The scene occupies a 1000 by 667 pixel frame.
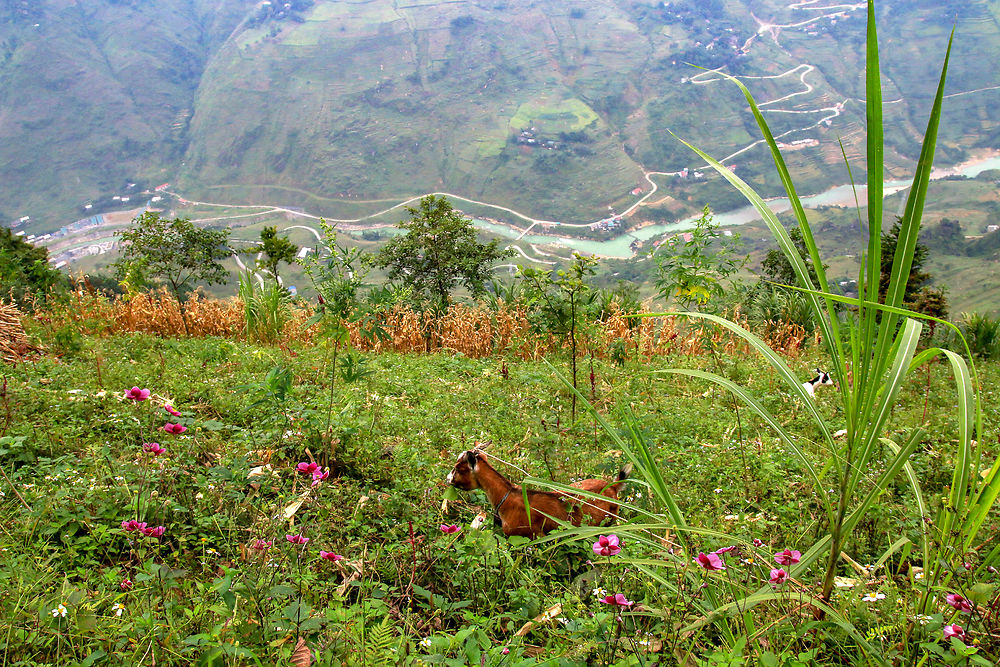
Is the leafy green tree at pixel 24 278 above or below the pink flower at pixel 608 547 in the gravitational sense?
below

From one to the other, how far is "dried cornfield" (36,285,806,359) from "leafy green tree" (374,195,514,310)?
4.48 meters

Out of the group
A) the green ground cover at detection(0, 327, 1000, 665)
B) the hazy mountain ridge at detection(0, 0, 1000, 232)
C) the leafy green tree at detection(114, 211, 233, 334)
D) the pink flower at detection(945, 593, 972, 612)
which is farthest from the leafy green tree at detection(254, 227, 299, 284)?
the hazy mountain ridge at detection(0, 0, 1000, 232)

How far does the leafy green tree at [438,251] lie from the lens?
→ 12438mm

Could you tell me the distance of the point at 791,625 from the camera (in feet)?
4.33

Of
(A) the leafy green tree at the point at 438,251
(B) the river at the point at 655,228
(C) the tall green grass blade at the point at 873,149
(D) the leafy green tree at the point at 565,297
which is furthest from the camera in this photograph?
(B) the river at the point at 655,228

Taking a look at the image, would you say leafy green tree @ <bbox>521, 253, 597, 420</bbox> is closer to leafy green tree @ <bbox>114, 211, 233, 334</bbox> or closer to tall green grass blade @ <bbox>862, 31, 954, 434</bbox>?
tall green grass blade @ <bbox>862, 31, 954, 434</bbox>

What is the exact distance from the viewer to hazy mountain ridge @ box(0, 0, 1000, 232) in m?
105

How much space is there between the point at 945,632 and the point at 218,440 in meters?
2.85

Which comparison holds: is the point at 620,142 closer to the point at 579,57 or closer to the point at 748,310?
the point at 579,57

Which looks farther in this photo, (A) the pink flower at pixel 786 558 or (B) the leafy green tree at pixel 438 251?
(B) the leafy green tree at pixel 438 251

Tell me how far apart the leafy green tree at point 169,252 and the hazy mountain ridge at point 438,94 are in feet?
282

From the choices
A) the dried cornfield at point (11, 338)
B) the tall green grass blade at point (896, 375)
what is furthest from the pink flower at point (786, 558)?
the dried cornfield at point (11, 338)

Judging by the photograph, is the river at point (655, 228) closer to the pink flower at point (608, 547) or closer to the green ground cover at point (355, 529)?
the green ground cover at point (355, 529)

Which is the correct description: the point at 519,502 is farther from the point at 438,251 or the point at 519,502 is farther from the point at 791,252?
the point at 438,251
